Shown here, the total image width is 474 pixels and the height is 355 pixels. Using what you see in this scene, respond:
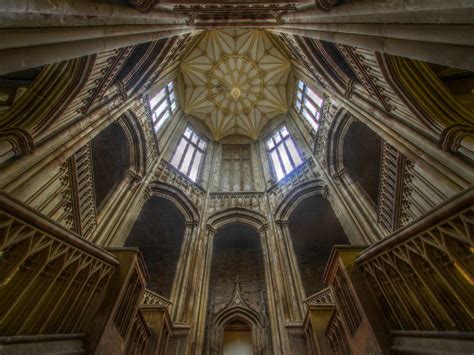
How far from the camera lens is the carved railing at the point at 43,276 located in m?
2.03

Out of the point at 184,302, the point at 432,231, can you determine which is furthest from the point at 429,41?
the point at 184,302

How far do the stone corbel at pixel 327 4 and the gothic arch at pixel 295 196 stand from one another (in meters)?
6.90

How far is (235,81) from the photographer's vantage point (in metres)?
16.4

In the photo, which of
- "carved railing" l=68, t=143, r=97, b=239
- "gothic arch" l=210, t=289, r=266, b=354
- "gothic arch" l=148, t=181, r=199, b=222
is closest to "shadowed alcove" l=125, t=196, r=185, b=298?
"gothic arch" l=148, t=181, r=199, b=222

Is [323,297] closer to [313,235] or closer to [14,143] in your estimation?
[313,235]

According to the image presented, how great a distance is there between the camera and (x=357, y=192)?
828cm

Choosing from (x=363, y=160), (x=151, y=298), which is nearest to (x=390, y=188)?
(x=363, y=160)

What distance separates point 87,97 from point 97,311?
4.74m

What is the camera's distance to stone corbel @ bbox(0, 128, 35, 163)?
3.75 m

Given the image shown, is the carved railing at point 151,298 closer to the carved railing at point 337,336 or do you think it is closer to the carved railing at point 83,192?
the carved railing at point 83,192

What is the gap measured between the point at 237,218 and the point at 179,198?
8.80 ft

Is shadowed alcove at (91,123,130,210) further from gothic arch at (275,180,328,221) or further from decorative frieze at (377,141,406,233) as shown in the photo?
decorative frieze at (377,141,406,233)

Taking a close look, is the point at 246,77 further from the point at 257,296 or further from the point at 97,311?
the point at 97,311

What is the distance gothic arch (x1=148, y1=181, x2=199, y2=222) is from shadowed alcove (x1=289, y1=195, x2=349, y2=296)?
4.23 meters
